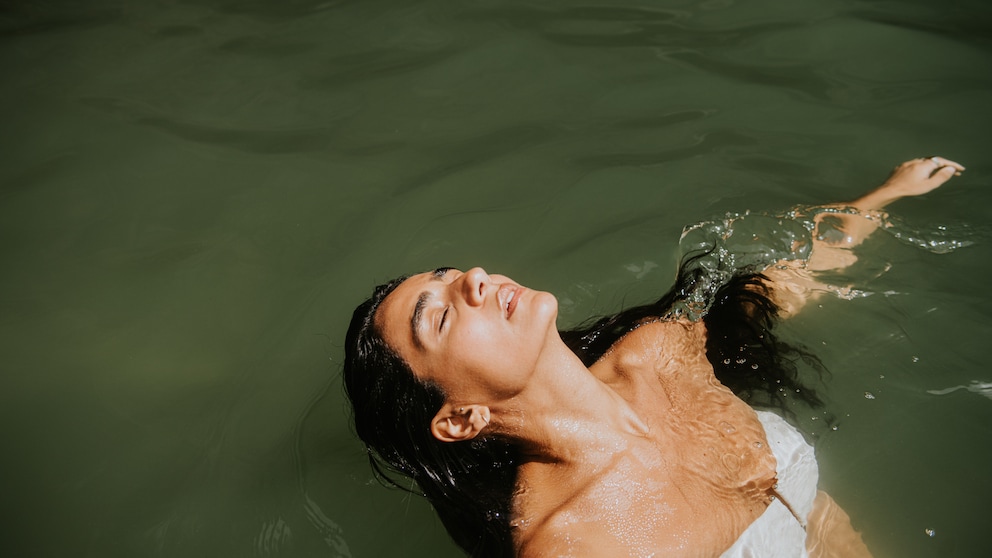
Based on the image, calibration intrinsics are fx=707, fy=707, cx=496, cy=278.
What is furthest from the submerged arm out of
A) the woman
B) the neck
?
the neck

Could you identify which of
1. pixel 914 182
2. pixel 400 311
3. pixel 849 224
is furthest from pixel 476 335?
pixel 914 182

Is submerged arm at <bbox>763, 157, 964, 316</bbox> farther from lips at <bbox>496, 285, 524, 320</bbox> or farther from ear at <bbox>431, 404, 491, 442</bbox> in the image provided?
ear at <bbox>431, 404, 491, 442</bbox>

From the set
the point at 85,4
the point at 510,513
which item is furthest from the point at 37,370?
the point at 85,4

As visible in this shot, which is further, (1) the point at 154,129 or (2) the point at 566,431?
(1) the point at 154,129

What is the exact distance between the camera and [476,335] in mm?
2654

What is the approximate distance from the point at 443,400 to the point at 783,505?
153 centimetres

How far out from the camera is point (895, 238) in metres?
4.08

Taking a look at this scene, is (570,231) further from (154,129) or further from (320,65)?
(154,129)

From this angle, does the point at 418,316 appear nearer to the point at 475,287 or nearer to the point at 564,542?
the point at 475,287

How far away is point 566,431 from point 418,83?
337cm

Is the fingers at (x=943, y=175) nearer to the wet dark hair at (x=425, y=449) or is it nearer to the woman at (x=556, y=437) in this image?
the woman at (x=556, y=437)

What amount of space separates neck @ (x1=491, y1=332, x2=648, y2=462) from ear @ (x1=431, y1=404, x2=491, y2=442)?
0.23ft

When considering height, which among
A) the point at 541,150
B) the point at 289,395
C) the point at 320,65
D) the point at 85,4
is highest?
the point at 85,4

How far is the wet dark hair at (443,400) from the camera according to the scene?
294 centimetres
